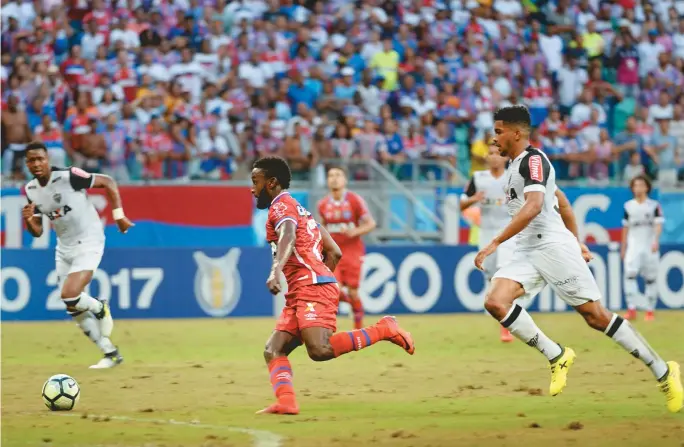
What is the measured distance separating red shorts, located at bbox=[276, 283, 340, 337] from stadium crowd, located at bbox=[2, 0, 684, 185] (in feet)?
38.6

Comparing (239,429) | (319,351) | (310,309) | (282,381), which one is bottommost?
(239,429)

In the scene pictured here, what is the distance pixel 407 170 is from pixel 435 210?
96 centimetres

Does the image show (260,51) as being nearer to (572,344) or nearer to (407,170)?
(407,170)

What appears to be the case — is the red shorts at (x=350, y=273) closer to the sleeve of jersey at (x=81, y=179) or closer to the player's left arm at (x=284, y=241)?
the sleeve of jersey at (x=81, y=179)

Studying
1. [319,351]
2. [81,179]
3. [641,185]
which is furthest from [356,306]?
[319,351]

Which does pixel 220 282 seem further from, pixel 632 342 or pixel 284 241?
pixel 632 342

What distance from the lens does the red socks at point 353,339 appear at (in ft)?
30.3

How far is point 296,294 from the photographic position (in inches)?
367

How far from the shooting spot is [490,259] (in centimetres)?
1681

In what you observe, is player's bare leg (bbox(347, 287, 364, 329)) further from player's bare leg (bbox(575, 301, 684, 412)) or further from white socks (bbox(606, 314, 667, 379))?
white socks (bbox(606, 314, 667, 379))

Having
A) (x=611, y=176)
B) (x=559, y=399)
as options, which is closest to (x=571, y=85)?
(x=611, y=176)

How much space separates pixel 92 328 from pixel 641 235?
10.4m

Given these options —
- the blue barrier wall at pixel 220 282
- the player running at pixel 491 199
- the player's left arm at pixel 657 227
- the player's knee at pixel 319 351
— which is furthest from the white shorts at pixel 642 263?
the player's knee at pixel 319 351

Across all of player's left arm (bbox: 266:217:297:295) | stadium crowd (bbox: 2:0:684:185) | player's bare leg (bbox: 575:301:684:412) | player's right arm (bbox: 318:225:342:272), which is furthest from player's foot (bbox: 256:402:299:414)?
stadium crowd (bbox: 2:0:684:185)
